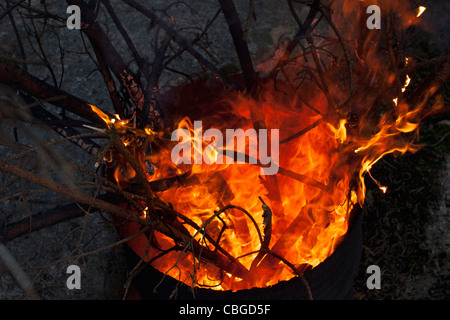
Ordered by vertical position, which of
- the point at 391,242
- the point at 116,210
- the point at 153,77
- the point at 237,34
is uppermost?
the point at 237,34

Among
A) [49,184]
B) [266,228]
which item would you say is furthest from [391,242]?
[49,184]

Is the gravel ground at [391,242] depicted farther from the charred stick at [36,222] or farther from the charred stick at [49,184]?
the charred stick at [49,184]

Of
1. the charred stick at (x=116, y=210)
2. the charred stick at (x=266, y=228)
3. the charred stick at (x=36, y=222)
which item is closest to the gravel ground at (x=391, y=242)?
the charred stick at (x=36, y=222)

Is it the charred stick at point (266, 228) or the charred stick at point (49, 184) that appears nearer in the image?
the charred stick at point (49, 184)

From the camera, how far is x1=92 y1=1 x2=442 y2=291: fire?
5.33 feet

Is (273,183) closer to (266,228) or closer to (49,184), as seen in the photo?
(266,228)

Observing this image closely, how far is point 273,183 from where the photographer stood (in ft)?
6.12

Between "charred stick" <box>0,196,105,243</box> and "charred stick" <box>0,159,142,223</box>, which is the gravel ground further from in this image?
"charred stick" <box>0,159,142,223</box>

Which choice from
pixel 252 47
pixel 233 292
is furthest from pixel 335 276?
pixel 252 47

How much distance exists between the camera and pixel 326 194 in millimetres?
1700

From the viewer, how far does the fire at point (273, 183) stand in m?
1.63
